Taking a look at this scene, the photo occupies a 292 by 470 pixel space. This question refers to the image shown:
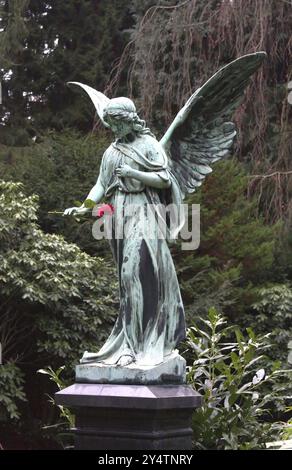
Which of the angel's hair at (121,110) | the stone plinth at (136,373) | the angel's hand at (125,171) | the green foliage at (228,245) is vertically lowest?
the stone plinth at (136,373)

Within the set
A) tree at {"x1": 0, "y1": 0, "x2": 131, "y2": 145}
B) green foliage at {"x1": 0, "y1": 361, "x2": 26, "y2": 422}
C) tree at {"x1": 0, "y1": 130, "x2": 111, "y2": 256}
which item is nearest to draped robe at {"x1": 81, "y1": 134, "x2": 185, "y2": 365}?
green foliage at {"x1": 0, "y1": 361, "x2": 26, "y2": 422}

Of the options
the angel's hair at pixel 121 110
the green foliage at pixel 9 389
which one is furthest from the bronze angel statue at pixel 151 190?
the green foliage at pixel 9 389

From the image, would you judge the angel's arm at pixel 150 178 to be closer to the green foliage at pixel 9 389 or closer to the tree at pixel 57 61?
the green foliage at pixel 9 389

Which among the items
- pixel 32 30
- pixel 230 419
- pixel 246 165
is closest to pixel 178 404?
pixel 230 419

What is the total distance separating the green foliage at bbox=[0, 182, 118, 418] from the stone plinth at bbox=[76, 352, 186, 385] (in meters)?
4.19

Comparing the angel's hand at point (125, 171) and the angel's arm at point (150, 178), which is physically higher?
the angel's hand at point (125, 171)

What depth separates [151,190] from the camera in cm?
531

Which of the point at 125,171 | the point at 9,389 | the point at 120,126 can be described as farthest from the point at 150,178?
the point at 9,389

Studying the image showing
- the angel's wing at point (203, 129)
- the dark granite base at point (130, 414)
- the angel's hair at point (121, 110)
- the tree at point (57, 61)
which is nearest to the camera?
the dark granite base at point (130, 414)

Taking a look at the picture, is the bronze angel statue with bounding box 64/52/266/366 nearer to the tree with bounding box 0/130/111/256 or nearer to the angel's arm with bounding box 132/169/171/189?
the angel's arm with bounding box 132/169/171/189

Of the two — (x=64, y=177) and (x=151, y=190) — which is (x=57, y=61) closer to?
(x=64, y=177)

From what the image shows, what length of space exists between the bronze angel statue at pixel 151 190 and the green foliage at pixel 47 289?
4.03m

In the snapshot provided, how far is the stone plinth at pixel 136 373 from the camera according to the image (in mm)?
4906

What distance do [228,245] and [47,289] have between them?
3.14m
